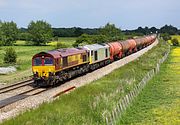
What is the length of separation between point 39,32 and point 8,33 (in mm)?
13764

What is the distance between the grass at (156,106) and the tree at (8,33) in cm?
11980

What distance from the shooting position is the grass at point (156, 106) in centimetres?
2456

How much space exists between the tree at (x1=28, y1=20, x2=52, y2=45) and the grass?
4963 inches

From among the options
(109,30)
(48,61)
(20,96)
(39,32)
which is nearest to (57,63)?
(48,61)

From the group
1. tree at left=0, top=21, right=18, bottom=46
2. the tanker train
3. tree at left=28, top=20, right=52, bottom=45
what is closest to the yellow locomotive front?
the tanker train

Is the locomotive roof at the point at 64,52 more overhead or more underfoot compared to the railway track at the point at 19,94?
more overhead

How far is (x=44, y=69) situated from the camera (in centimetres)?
3809

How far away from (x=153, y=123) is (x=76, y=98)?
522 centimetres

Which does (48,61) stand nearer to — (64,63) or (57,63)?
(57,63)

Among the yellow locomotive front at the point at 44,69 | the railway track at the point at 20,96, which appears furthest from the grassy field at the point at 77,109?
the yellow locomotive front at the point at 44,69

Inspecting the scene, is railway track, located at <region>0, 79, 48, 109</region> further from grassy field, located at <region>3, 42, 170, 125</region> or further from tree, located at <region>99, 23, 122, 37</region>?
tree, located at <region>99, 23, 122, 37</region>

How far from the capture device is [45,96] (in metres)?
32.5

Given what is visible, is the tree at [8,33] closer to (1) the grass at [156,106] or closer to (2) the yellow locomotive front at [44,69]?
(2) the yellow locomotive front at [44,69]

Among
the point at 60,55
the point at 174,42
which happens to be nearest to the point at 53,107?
the point at 60,55
